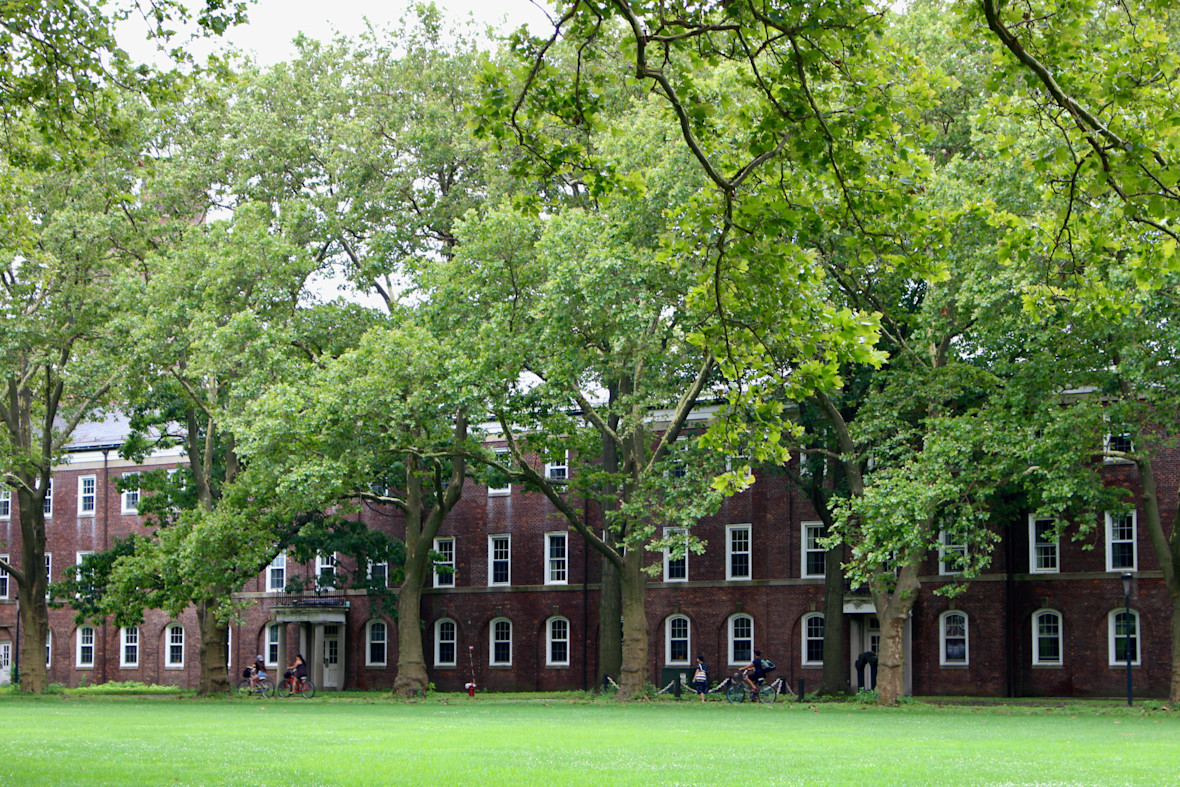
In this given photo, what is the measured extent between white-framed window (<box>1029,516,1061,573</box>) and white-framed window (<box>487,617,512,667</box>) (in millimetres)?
18130

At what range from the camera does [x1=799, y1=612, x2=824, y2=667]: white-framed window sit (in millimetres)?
43656

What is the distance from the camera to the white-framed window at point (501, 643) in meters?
49.1

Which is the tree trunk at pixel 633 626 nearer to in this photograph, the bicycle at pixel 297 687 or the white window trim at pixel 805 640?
the white window trim at pixel 805 640

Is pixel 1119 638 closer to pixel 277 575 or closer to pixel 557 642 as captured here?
pixel 557 642

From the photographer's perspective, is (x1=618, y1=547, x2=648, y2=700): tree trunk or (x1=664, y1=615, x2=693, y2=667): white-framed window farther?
(x1=664, y1=615, x2=693, y2=667): white-framed window

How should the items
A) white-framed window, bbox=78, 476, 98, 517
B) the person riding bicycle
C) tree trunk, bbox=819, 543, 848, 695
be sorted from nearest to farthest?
the person riding bicycle → tree trunk, bbox=819, 543, 848, 695 → white-framed window, bbox=78, 476, 98, 517

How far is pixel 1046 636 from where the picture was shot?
4059cm

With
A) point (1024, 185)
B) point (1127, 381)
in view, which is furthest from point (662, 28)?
point (1127, 381)

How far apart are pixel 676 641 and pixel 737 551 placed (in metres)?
3.70

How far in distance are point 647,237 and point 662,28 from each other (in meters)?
21.1

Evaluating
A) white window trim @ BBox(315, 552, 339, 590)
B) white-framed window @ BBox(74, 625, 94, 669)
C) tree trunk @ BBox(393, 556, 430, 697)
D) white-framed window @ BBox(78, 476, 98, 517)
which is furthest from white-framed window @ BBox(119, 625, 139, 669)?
tree trunk @ BBox(393, 556, 430, 697)

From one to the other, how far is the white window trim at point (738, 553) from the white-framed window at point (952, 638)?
6.40m

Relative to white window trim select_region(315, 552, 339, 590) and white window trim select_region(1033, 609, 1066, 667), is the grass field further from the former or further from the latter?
white window trim select_region(315, 552, 339, 590)

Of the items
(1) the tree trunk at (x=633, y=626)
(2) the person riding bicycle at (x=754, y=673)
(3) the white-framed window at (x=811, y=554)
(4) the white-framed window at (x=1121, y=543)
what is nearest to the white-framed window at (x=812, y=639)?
(3) the white-framed window at (x=811, y=554)
